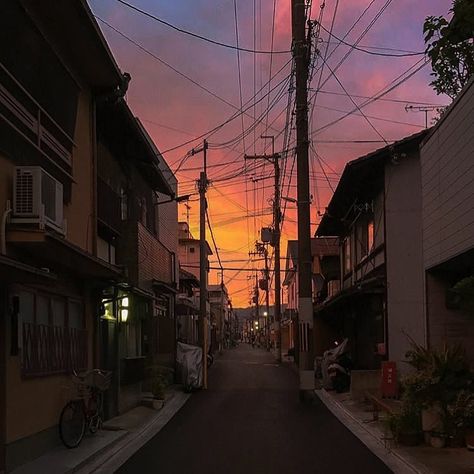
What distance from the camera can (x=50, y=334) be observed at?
12250 millimetres

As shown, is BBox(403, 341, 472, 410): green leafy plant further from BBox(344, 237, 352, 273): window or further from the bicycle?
BBox(344, 237, 352, 273): window

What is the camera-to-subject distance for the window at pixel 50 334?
36.4 feet

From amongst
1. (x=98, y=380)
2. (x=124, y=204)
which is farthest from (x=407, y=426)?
(x=124, y=204)

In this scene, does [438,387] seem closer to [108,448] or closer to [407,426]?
[407,426]

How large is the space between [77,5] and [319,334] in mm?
25591

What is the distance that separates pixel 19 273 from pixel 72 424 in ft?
15.1

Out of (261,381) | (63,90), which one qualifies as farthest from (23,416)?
(261,381)

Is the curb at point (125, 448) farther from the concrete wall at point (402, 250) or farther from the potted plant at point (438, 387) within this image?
the concrete wall at point (402, 250)

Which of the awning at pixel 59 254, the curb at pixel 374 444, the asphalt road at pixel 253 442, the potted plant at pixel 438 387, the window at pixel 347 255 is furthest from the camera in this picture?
the window at pixel 347 255

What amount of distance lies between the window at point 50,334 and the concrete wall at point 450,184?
7388mm

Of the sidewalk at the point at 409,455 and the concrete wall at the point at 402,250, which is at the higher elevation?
the concrete wall at the point at 402,250

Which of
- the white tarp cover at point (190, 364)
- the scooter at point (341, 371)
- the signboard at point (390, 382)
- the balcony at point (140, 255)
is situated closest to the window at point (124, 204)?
the balcony at point (140, 255)

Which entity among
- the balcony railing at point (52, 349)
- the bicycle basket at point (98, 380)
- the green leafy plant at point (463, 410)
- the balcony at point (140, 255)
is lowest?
the green leafy plant at point (463, 410)

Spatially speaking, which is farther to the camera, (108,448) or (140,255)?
(140,255)
